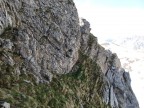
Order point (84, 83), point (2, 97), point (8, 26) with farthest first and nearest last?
point (84, 83), point (8, 26), point (2, 97)

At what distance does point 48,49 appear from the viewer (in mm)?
83250

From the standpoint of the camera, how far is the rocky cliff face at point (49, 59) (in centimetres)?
6606

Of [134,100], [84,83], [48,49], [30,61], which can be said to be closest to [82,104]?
[84,83]

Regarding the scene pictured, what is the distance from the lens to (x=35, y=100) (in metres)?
64.4

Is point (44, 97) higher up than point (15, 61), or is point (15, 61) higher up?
point (15, 61)

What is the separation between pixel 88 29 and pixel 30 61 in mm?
40082

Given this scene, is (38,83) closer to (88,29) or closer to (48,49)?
(48,49)

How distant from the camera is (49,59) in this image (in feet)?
271

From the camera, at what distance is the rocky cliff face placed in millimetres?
66062

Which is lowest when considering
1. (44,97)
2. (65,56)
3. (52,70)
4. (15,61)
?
(44,97)

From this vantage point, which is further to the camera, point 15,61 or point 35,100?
point 15,61

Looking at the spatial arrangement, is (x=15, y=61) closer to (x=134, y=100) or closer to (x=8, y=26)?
(x=8, y=26)

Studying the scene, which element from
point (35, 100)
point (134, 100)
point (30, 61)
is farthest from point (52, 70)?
point (134, 100)

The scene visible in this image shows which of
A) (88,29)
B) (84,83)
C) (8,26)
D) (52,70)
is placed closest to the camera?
(8,26)
